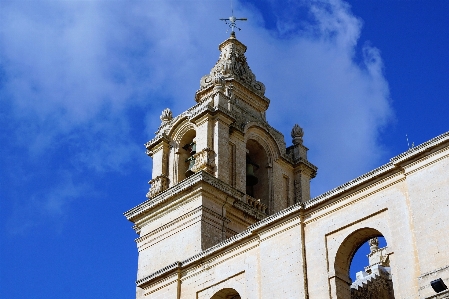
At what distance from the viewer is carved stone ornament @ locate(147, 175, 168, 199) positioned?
3127 cm

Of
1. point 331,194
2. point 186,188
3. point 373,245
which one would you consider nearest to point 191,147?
point 186,188

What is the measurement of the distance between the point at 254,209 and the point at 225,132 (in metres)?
3.05

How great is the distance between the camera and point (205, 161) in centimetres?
3009

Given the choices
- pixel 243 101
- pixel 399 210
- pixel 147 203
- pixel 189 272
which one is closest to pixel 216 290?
pixel 189 272

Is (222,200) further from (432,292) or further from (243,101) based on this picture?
(432,292)

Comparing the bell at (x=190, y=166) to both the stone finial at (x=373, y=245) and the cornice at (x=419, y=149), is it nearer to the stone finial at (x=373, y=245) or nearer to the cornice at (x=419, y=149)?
the stone finial at (x=373, y=245)

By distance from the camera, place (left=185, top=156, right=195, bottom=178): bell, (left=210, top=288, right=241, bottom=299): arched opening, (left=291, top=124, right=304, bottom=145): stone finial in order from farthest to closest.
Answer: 1. (left=291, top=124, right=304, bottom=145): stone finial
2. (left=185, top=156, right=195, bottom=178): bell
3. (left=210, top=288, right=241, bottom=299): arched opening

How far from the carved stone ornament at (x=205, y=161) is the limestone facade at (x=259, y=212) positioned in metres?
0.04

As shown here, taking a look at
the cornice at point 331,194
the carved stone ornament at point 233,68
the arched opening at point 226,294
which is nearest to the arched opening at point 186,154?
the carved stone ornament at point 233,68

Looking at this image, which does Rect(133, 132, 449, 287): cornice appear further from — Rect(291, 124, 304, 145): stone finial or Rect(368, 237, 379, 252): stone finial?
Rect(291, 124, 304, 145): stone finial

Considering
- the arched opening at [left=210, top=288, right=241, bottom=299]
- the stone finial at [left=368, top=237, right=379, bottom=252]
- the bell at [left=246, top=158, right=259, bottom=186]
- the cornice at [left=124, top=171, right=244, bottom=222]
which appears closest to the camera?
the arched opening at [left=210, top=288, right=241, bottom=299]

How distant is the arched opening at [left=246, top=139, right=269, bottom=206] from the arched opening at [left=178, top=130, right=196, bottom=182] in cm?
215

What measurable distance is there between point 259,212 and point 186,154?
13.1ft

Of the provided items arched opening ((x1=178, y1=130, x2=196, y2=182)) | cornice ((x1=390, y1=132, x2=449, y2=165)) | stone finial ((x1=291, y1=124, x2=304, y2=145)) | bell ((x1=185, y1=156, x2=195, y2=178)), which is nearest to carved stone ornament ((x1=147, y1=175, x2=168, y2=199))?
arched opening ((x1=178, y1=130, x2=196, y2=182))
